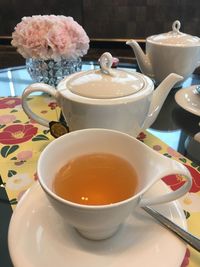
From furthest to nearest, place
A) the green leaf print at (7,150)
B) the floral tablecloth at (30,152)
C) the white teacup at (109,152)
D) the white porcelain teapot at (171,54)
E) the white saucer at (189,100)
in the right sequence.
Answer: the white porcelain teapot at (171,54) → the white saucer at (189,100) → the green leaf print at (7,150) → the floral tablecloth at (30,152) → the white teacup at (109,152)

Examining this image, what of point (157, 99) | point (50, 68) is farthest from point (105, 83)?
point (50, 68)

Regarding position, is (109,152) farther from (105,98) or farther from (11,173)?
(11,173)

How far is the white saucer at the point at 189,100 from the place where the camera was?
0.79 metres

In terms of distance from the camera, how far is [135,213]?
A: 0.45 metres

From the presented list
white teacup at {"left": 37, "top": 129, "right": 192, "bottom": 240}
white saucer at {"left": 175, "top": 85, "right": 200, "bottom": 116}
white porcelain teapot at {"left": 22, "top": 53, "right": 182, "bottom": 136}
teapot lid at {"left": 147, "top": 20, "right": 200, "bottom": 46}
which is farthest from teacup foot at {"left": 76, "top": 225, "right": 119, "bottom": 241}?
teapot lid at {"left": 147, "top": 20, "right": 200, "bottom": 46}

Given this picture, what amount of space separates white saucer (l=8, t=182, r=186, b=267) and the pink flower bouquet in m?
0.51

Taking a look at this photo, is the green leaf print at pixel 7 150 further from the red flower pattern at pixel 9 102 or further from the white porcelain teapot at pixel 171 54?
the white porcelain teapot at pixel 171 54

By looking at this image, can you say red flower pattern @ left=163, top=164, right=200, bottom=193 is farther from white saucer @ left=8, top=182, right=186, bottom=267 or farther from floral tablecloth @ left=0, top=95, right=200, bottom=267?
white saucer @ left=8, top=182, right=186, bottom=267

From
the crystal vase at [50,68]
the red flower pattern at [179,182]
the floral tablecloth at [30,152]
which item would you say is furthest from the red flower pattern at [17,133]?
the red flower pattern at [179,182]

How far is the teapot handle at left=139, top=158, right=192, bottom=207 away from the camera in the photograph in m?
0.38

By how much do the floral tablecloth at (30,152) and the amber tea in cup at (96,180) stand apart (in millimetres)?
133

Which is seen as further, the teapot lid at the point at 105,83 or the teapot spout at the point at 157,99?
the teapot spout at the point at 157,99

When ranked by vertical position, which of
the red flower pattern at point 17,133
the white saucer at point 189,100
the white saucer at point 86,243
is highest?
the white saucer at point 86,243

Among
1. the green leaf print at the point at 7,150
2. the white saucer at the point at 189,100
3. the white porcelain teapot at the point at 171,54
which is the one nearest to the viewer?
the green leaf print at the point at 7,150
